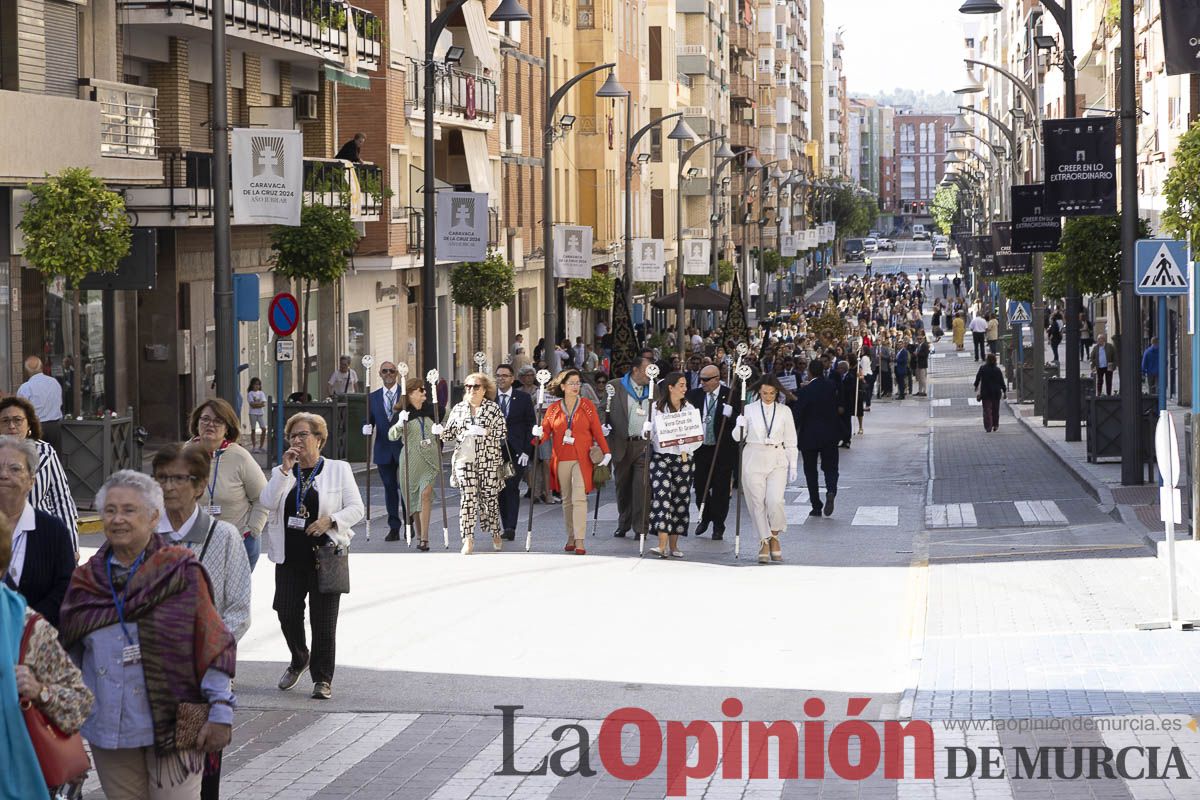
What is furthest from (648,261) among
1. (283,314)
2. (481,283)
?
(283,314)

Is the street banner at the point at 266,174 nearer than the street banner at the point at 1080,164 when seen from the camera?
Yes

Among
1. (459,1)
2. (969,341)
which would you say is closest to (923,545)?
(459,1)

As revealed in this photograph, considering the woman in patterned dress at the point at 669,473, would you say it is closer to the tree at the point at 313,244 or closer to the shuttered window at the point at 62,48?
the shuttered window at the point at 62,48

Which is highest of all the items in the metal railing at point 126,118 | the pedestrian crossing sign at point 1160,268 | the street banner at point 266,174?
the metal railing at point 126,118

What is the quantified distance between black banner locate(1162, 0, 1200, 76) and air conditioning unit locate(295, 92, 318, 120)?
21572mm

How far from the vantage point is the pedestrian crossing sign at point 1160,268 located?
20406 millimetres

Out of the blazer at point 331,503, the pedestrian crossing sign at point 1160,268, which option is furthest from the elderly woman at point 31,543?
the pedestrian crossing sign at point 1160,268

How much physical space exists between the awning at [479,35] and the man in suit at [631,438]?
30.3m

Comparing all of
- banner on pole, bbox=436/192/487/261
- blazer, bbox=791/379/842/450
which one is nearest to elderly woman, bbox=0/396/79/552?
blazer, bbox=791/379/842/450

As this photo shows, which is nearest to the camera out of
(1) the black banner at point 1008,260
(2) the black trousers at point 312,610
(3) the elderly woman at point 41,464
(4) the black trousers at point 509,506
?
(3) the elderly woman at point 41,464

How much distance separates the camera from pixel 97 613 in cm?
663

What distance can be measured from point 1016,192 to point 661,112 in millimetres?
49268

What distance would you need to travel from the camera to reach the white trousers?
18.2 meters

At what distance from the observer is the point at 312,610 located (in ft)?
37.2
